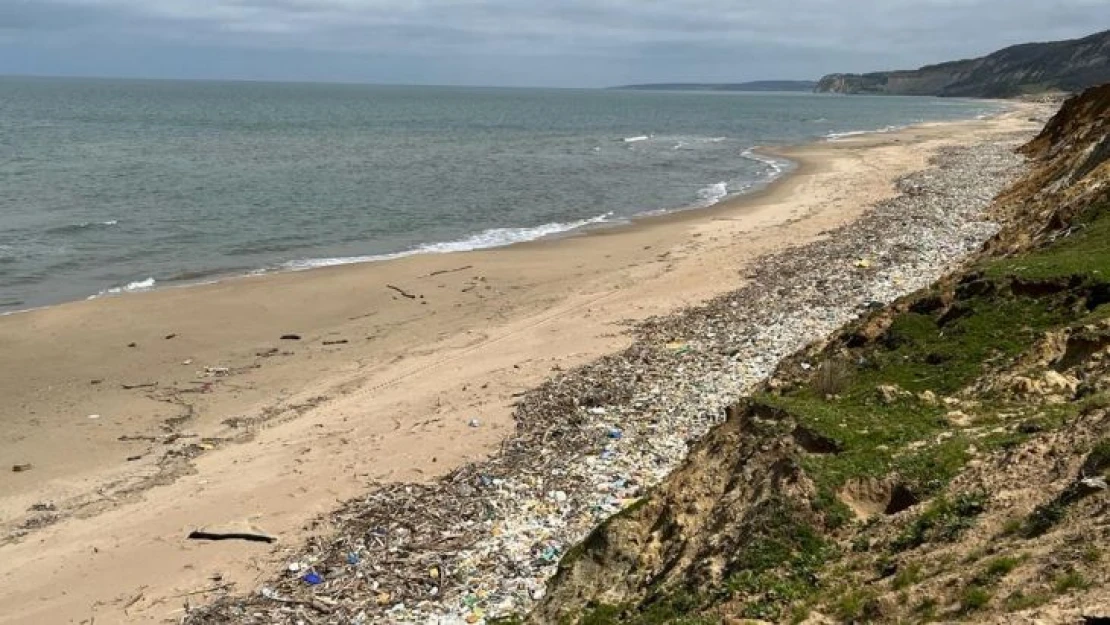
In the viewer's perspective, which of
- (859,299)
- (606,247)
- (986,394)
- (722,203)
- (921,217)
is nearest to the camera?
(986,394)

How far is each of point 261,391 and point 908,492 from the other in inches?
459

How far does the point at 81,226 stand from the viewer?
3184 centimetres

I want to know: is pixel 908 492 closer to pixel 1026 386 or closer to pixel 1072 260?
pixel 1026 386

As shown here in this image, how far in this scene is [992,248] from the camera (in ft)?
59.7

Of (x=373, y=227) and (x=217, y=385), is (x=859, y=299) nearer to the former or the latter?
(x=217, y=385)

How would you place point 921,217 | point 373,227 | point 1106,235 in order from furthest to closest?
point 373,227
point 921,217
point 1106,235

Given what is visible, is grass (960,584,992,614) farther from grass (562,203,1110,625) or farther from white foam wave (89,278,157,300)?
white foam wave (89,278,157,300)

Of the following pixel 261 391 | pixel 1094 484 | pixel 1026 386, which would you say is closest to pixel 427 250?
pixel 261 391

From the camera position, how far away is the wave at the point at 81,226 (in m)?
31.1

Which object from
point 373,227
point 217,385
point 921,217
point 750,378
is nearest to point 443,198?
point 373,227

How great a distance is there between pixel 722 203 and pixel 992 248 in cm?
2142

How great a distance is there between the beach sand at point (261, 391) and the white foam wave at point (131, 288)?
3.38ft

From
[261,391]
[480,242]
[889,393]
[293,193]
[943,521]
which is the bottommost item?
[261,391]

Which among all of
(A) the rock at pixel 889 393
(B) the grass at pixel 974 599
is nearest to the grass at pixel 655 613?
(B) the grass at pixel 974 599
